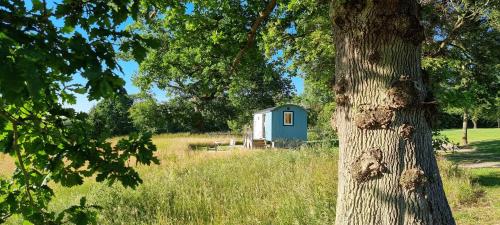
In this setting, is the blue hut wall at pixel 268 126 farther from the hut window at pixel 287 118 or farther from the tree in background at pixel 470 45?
the tree in background at pixel 470 45

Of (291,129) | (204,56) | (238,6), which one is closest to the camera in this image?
(204,56)

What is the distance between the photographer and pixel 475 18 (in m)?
14.8

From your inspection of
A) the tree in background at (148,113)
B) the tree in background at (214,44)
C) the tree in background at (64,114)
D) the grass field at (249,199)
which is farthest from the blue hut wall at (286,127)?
the tree in background at (64,114)

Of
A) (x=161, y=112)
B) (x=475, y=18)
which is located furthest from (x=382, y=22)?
(x=161, y=112)

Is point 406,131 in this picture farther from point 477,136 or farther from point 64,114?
point 477,136

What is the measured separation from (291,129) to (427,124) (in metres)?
27.4

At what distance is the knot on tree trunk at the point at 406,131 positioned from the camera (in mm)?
3117

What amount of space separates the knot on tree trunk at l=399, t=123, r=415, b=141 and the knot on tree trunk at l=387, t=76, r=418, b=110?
0.49 ft

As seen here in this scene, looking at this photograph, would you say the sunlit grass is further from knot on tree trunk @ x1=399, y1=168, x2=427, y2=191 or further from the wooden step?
knot on tree trunk @ x1=399, y1=168, x2=427, y2=191

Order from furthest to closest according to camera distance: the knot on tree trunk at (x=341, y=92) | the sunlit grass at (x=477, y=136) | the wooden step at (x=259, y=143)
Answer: the sunlit grass at (x=477, y=136) < the wooden step at (x=259, y=143) < the knot on tree trunk at (x=341, y=92)

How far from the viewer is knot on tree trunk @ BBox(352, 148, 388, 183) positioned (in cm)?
311

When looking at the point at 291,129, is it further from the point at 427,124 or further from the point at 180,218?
the point at 427,124

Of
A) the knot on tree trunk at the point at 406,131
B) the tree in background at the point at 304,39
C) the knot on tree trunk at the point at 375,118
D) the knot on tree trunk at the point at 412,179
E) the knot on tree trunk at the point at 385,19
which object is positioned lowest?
the knot on tree trunk at the point at 412,179

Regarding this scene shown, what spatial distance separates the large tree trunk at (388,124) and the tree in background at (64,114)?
5.20 feet
